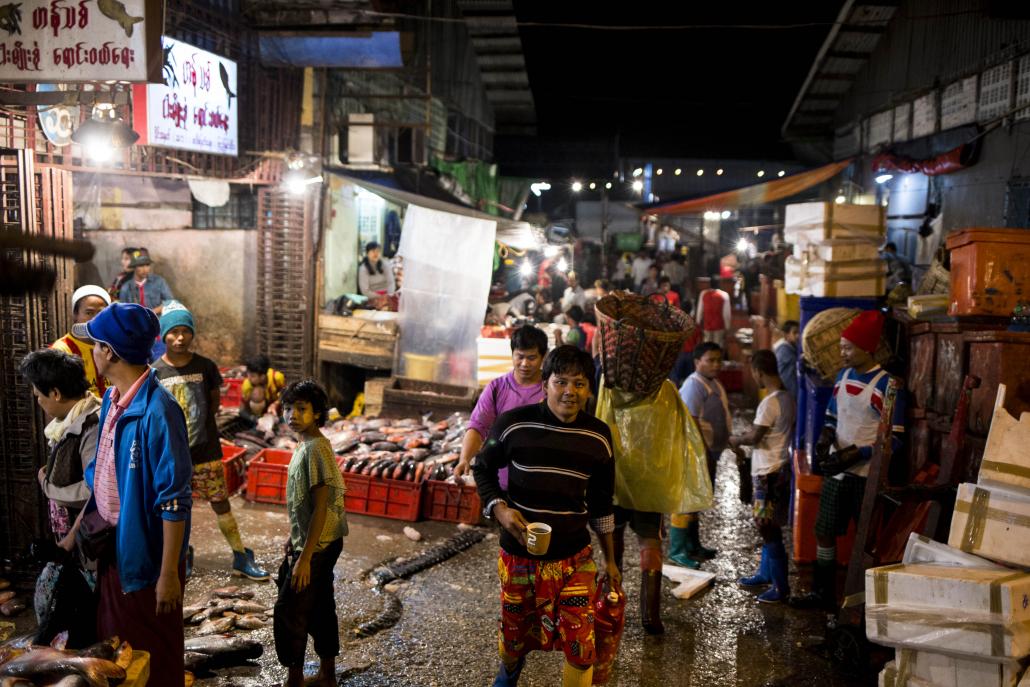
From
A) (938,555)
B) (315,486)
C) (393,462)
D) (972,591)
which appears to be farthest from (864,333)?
(393,462)

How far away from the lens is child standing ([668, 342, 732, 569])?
677cm

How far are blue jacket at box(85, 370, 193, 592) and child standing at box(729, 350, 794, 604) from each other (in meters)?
4.22

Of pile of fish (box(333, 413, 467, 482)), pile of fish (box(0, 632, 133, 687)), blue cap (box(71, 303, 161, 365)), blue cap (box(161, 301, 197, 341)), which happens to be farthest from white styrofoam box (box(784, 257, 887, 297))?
pile of fish (box(0, 632, 133, 687))

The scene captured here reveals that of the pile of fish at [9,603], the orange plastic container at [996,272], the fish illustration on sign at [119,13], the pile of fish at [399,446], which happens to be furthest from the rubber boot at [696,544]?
the fish illustration on sign at [119,13]

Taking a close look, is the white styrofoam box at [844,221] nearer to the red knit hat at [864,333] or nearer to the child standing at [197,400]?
the red knit hat at [864,333]

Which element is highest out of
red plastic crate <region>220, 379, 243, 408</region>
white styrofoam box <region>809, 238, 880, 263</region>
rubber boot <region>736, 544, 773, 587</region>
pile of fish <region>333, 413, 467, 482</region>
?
white styrofoam box <region>809, 238, 880, 263</region>

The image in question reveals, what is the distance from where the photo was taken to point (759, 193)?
16.8 m

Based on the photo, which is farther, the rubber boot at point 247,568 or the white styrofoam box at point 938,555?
the rubber boot at point 247,568

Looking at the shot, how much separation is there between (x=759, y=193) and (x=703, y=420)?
11055mm

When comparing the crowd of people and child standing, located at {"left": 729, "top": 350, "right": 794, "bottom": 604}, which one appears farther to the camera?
child standing, located at {"left": 729, "top": 350, "right": 794, "bottom": 604}

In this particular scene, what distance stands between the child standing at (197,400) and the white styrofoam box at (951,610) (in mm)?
4434

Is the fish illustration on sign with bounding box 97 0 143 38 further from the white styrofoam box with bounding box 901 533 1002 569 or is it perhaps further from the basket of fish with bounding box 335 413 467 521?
the white styrofoam box with bounding box 901 533 1002 569

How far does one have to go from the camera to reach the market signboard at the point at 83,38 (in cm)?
559

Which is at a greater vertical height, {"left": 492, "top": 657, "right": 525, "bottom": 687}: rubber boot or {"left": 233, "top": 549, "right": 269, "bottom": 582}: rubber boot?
{"left": 492, "top": 657, "right": 525, "bottom": 687}: rubber boot
